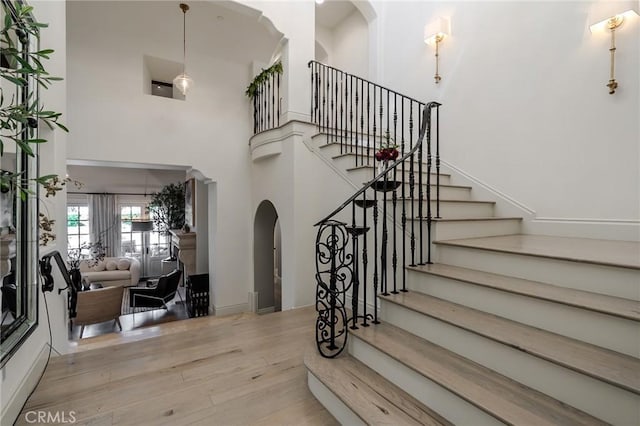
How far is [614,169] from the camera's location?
2588 mm

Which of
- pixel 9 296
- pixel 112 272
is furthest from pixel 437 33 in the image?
pixel 112 272

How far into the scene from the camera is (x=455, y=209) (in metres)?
2.91

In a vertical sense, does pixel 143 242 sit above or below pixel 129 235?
below

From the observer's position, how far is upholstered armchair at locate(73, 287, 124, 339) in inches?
187

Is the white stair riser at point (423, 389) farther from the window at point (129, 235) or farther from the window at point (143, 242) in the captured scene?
the window at point (129, 235)

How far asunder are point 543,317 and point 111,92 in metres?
5.78

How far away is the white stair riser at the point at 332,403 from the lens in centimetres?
150

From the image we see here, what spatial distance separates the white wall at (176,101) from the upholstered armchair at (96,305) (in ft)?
5.63

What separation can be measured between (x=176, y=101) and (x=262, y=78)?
4.96 ft

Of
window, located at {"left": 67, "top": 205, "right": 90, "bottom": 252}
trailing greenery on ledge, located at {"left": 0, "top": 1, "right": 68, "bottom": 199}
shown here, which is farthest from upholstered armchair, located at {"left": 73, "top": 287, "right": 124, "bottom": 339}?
window, located at {"left": 67, "top": 205, "right": 90, "bottom": 252}

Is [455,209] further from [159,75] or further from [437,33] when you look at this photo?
[159,75]

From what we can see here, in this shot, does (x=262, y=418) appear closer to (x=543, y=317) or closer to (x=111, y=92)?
(x=543, y=317)

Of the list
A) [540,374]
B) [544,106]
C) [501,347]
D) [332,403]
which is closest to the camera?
[540,374]

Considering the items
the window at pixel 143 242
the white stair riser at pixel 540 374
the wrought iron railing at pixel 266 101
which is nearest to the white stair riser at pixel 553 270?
the white stair riser at pixel 540 374
